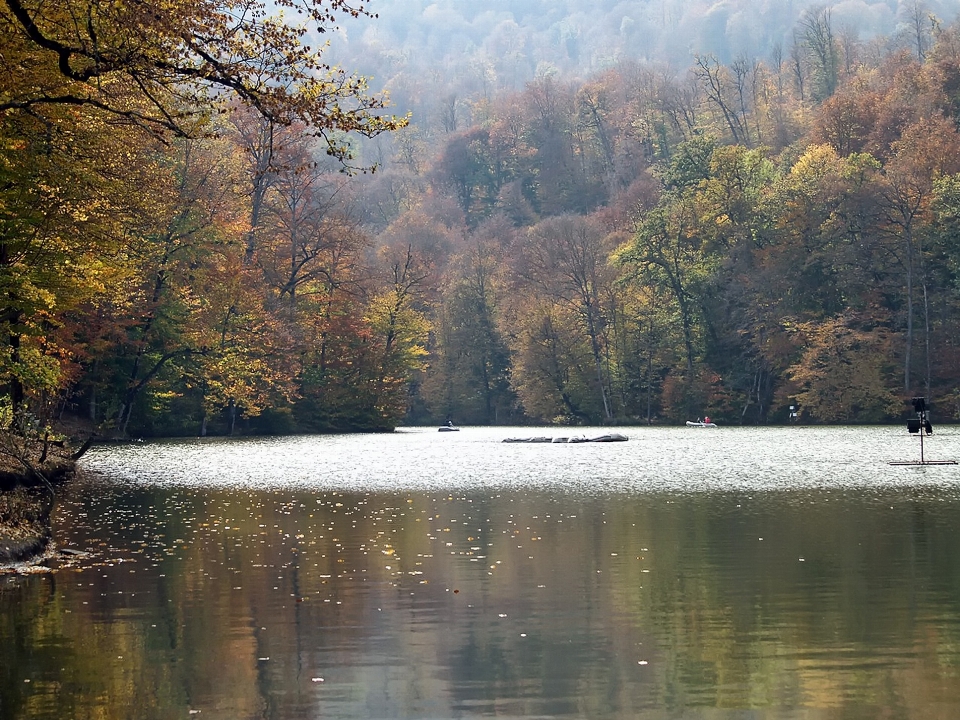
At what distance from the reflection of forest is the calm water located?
0.04m

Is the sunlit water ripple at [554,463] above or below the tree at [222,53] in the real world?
below

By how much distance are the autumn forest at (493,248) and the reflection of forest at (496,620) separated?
18.8ft

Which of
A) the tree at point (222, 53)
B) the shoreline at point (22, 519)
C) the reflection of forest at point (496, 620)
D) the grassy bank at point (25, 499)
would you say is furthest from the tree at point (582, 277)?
the tree at point (222, 53)

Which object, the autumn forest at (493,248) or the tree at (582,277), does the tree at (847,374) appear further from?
the tree at (582,277)

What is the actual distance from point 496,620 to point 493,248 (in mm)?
89066

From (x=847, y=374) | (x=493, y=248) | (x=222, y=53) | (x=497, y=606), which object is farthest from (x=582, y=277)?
(x=497, y=606)

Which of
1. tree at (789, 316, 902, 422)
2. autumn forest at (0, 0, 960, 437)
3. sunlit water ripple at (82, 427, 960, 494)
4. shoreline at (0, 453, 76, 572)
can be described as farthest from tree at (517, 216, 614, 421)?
shoreline at (0, 453, 76, 572)

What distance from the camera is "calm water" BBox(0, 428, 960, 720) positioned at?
30.2ft

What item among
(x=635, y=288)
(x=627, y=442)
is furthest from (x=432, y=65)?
(x=627, y=442)

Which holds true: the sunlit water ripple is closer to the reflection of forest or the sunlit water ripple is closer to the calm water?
the calm water

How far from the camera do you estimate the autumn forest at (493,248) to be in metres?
27.9

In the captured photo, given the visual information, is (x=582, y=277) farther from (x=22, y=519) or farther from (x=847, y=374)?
(x=22, y=519)

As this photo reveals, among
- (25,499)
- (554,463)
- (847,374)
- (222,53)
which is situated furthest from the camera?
(847,374)

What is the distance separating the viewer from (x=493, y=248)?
101m
